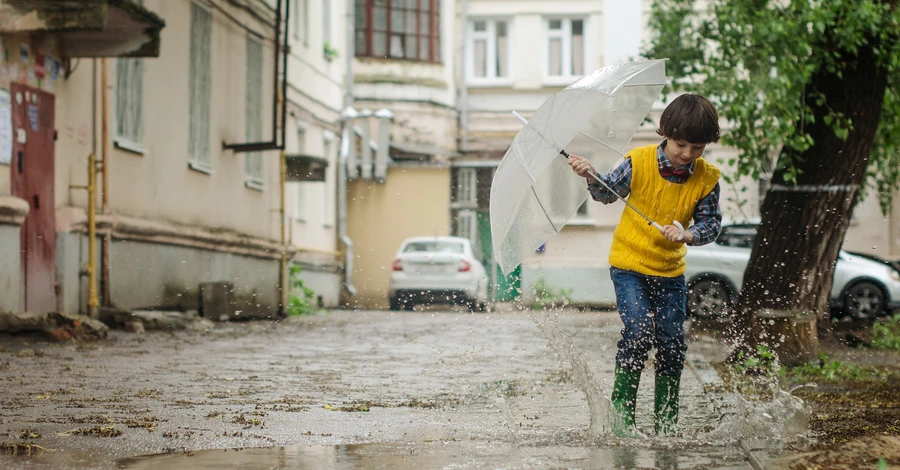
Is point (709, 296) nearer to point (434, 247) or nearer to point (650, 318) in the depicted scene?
point (434, 247)

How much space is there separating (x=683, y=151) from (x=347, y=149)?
86.8 ft

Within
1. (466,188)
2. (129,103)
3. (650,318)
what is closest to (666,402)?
(650,318)

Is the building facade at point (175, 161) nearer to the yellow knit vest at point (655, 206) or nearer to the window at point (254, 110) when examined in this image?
the window at point (254, 110)

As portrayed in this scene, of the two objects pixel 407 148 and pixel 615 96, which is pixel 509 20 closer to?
pixel 407 148

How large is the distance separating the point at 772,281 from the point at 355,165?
74.9 ft

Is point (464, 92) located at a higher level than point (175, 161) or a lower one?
higher

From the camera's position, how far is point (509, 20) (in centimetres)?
3578

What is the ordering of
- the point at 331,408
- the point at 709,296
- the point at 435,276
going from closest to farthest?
the point at 331,408, the point at 709,296, the point at 435,276

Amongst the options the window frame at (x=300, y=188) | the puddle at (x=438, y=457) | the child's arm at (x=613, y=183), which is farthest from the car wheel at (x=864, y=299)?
the puddle at (x=438, y=457)

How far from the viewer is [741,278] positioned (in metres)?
21.8

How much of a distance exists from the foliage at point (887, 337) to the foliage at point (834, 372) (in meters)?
3.16

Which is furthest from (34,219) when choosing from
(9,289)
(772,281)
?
(772,281)

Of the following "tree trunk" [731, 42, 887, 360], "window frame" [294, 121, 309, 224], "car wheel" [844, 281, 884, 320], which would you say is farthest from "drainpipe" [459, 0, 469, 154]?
"tree trunk" [731, 42, 887, 360]

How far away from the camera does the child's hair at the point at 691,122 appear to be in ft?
17.8
